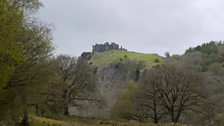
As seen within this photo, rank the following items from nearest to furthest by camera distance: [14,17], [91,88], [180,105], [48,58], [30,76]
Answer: [14,17], [30,76], [48,58], [180,105], [91,88]

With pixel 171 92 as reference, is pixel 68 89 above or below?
above

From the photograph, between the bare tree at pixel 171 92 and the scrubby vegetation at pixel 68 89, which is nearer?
the scrubby vegetation at pixel 68 89

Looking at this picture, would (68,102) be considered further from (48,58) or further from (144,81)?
(48,58)

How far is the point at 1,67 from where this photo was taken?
2355cm

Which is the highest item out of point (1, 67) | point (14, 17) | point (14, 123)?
point (14, 17)

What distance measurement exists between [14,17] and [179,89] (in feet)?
149

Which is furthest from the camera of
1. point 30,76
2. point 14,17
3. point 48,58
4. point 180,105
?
point 180,105

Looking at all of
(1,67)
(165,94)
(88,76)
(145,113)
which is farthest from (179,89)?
(1,67)

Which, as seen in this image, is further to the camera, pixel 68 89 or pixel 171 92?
pixel 68 89

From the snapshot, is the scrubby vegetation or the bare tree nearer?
the scrubby vegetation

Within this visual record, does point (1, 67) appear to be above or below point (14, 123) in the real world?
above

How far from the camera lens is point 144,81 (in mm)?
66312

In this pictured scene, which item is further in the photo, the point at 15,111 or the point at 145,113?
A: the point at 145,113

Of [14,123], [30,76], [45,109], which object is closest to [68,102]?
[45,109]
